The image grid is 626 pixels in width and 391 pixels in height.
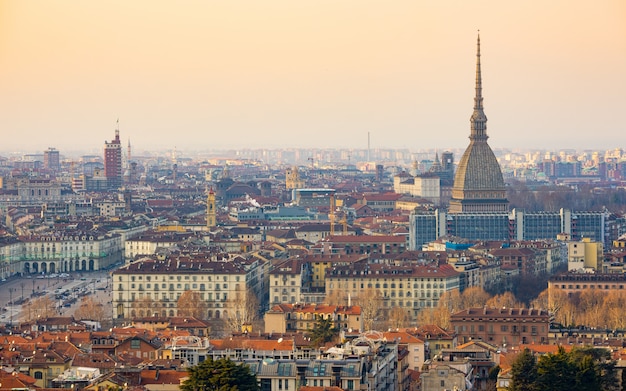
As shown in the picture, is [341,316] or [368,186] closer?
[341,316]

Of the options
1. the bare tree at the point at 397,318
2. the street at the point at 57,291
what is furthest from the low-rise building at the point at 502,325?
the street at the point at 57,291

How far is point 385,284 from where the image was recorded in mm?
58562

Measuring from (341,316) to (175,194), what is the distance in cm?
8662

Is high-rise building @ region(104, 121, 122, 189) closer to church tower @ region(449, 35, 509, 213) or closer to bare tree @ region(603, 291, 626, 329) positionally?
church tower @ region(449, 35, 509, 213)

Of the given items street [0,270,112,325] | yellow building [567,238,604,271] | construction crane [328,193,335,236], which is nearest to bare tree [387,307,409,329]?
street [0,270,112,325]

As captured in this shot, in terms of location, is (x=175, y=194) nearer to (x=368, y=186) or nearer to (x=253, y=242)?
(x=368, y=186)

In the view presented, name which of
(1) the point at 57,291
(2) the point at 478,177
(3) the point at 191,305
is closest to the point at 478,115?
(2) the point at 478,177

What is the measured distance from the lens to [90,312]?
54.6m

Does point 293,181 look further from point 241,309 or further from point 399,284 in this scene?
point 241,309

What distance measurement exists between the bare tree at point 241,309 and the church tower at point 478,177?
34825mm

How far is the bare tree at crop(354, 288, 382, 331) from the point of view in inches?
2034

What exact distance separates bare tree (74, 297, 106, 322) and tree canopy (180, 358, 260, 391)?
20.4 meters

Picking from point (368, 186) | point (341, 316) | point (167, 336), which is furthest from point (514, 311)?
point (368, 186)

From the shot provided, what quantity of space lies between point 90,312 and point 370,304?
808 cm
